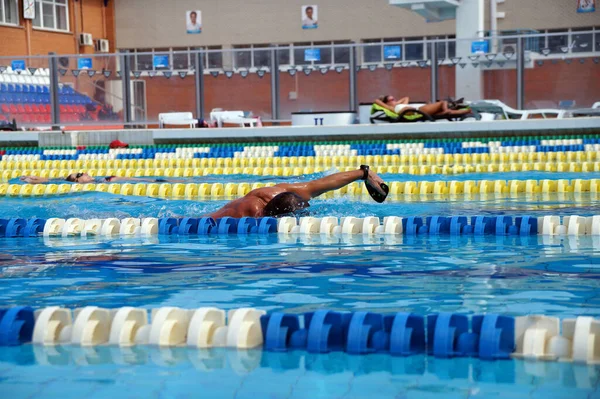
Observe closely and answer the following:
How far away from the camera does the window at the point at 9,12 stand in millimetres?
26406

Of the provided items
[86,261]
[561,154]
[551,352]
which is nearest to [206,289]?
[86,261]

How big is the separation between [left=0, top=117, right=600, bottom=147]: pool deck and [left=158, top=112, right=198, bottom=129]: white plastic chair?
1137 mm

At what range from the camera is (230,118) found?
1672 centimetres

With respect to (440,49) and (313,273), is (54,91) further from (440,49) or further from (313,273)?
(313,273)

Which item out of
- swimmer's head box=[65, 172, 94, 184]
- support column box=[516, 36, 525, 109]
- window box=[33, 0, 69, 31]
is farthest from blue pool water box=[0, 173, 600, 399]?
window box=[33, 0, 69, 31]

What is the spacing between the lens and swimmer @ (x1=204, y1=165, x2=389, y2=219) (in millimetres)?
7059

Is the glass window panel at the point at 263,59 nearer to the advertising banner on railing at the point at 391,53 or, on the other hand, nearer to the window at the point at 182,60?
the window at the point at 182,60

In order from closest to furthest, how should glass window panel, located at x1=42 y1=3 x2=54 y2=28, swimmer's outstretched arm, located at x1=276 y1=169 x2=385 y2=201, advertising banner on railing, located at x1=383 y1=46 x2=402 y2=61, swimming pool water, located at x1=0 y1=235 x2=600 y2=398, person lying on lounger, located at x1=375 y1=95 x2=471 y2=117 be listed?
swimming pool water, located at x1=0 y1=235 x2=600 y2=398, swimmer's outstretched arm, located at x1=276 y1=169 x2=385 y2=201, person lying on lounger, located at x1=375 y1=95 x2=471 y2=117, advertising banner on railing, located at x1=383 y1=46 x2=402 y2=61, glass window panel, located at x1=42 y1=3 x2=54 y2=28

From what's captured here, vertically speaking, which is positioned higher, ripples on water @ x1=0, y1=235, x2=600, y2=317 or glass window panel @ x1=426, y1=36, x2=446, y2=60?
glass window panel @ x1=426, y1=36, x2=446, y2=60

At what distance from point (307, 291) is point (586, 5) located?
79.8ft

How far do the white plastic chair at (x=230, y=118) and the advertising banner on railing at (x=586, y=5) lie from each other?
1394cm

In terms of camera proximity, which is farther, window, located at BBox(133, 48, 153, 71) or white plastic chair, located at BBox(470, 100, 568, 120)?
window, located at BBox(133, 48, 153, 71)

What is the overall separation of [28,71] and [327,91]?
5573 millimetres

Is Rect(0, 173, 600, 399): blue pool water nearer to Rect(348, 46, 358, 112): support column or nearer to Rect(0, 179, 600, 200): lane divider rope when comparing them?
Rect(0, 179, 600, 200): lane divider rope
